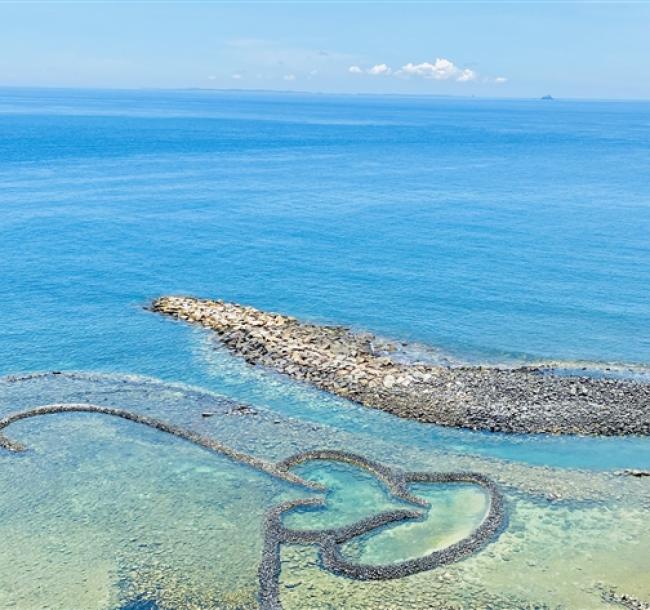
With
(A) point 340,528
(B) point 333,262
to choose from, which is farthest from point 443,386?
(B) point 333,262

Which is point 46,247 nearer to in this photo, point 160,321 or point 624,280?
point 160,321

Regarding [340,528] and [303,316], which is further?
[303,316]

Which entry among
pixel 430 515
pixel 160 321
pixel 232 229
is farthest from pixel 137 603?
pixel 232 229

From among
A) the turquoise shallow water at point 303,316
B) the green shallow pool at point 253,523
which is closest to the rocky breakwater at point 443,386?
the turquoise shallow water at point 303,316

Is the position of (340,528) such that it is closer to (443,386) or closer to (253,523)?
(253,523)

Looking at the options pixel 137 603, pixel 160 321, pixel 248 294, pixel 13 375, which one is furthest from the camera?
pixel 248 294

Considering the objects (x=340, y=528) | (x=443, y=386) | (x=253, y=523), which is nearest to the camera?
(x=340, y=528)
